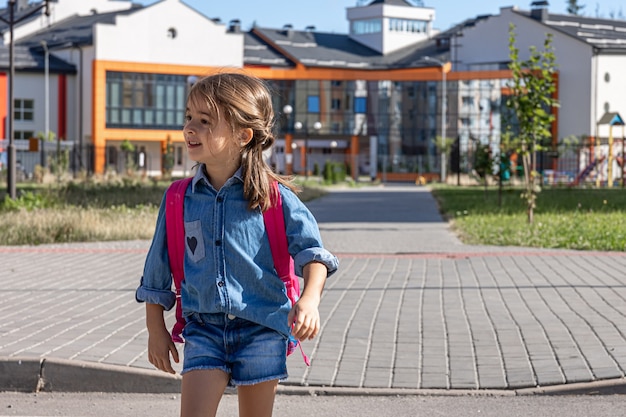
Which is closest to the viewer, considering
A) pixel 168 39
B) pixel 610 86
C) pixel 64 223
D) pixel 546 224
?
pixel 64 223

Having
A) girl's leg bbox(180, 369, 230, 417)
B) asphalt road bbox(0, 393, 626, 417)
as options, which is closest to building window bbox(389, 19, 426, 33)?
asphalt road bbox(0, 393, 626, 417)

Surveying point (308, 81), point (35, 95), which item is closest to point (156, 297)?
point (35, 95)

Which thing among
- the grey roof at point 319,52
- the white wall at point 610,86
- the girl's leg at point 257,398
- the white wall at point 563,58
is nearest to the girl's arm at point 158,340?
the girl's leg at point 257,398

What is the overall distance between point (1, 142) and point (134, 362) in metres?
69.7

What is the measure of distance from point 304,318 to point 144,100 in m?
79.9

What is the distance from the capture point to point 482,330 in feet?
30.0

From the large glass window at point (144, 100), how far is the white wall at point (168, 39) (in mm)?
1263

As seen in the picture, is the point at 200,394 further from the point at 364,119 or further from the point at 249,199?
the point at 364,119

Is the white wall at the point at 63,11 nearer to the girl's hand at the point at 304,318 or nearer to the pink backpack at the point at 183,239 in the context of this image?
the pink backpack at the point at 183,239

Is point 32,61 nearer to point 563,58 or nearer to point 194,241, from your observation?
point 563,58

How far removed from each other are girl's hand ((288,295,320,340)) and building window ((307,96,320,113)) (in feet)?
290

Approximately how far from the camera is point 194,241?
4.27 metres

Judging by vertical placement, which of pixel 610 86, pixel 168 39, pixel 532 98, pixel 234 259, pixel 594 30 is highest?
pixel 594 30

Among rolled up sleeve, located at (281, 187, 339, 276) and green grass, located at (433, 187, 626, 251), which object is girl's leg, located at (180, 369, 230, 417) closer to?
rolled up sleeve, located at (281, 187, 339, 276)
